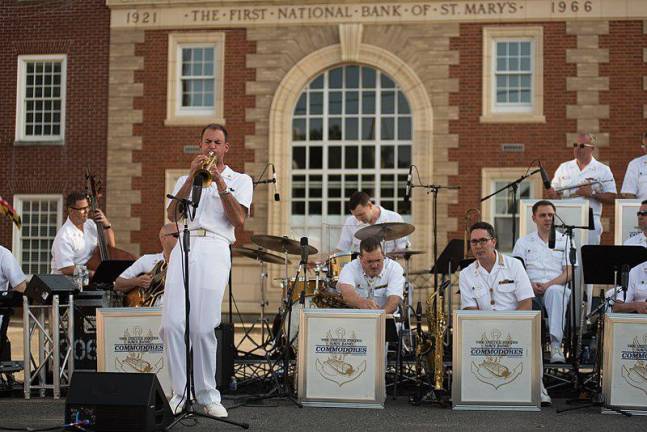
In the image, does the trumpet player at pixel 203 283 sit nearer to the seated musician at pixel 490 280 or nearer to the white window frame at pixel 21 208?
the seated musician at pixel 490 280

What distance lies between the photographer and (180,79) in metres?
21.0

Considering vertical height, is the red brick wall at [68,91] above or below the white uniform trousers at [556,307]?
above

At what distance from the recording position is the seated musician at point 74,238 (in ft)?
38.0

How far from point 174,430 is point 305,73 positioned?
13.8 metres

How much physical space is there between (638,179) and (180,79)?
11159 millimetres

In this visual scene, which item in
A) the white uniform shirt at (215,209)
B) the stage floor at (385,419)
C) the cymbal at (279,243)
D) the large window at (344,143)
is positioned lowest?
the stage floor at (385,419)

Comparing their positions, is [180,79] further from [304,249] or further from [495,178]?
[304,249]

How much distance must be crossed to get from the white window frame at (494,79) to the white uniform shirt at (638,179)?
697 centimetres

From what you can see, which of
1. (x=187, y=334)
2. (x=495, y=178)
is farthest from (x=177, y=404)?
(x=495, y=178)

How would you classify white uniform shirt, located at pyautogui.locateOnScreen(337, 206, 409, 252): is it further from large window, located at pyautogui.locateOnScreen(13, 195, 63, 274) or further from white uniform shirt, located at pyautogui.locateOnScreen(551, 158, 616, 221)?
large window, located at pyautogui.locateOnScreen(13, 195, 63, 274)

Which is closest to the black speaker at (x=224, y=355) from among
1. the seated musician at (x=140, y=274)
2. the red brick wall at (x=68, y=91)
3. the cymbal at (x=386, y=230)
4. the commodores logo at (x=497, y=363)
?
the seated musician at (x=140, y=274)

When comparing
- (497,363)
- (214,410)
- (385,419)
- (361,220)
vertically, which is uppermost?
(361,220)

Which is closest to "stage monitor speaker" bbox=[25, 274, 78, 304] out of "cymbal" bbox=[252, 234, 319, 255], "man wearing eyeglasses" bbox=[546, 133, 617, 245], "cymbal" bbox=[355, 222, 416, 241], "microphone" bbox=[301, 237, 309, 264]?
"cymbal" bbox=[252, 234, 319, 255]

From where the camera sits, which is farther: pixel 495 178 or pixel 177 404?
pixel 495 178
